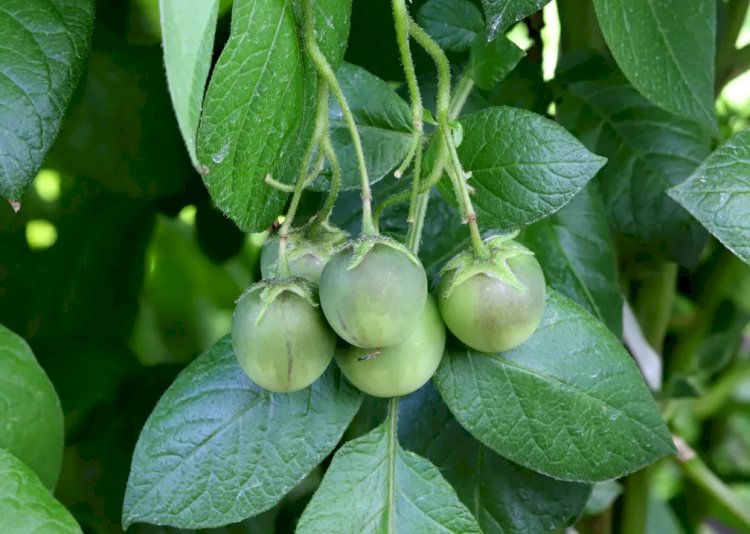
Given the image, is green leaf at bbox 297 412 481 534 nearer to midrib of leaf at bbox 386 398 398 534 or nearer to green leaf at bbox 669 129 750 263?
midrib of leaf at bbox 386 398 398 534

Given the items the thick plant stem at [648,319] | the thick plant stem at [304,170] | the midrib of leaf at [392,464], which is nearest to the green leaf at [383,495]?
the midrib of leaf at [392,464]

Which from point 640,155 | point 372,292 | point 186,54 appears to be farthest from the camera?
point 640,155

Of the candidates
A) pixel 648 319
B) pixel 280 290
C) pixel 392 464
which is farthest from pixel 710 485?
pixel 280 290

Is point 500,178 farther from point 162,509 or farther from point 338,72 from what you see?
point 162,509

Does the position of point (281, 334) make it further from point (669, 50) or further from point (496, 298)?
point (669, 50)

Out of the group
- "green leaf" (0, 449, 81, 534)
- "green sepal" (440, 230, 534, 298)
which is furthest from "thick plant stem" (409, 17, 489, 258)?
"green leaf" (0, 449, 81, 534)
